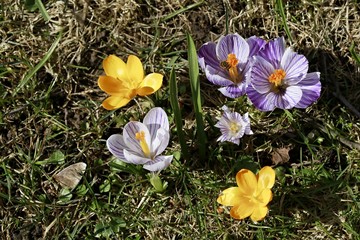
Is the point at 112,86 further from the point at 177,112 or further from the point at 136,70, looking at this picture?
the point at 177,112

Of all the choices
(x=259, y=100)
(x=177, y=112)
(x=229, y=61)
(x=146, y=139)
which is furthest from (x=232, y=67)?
(x=146, y=139)

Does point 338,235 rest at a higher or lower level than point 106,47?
lower

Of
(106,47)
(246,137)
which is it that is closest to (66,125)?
(106,47)

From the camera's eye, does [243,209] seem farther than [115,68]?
No

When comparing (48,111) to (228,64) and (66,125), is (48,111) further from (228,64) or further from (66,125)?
(228,64)

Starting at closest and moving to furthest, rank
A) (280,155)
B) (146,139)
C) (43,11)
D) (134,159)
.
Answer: (134,159)
(146,139)
(280,155)
(43,11)

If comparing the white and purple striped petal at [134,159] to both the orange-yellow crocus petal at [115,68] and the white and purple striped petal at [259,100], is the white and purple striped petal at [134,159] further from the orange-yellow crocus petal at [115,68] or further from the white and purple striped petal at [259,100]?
the white and purple striped petal at [259,100]
